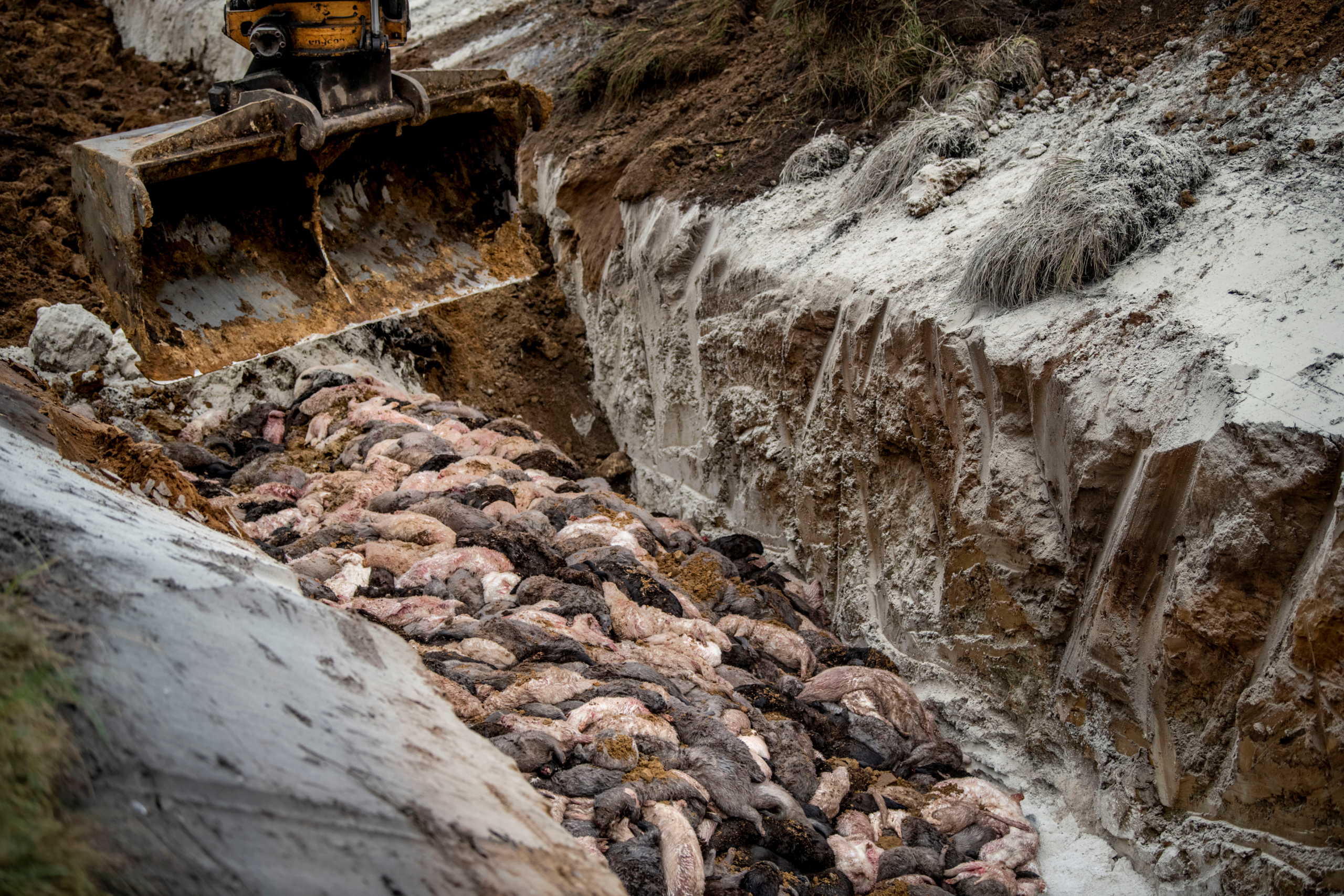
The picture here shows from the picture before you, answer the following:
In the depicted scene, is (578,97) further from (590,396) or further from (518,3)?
(518,3)

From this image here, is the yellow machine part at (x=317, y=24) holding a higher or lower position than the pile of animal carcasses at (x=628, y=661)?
higher

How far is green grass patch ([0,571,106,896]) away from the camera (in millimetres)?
1485

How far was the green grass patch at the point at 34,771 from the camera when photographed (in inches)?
58.5

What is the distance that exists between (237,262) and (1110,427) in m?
5.17

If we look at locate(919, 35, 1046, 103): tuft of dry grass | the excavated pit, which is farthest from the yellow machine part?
locate(919, 35, 1046, 103): tuft of dry grass

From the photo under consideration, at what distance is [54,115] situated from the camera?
8.94 m

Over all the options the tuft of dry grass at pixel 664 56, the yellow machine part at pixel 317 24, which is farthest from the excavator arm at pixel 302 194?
the tuft of dry grass at pixel 664 56

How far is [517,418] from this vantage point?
7113mm

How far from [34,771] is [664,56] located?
23.7ft

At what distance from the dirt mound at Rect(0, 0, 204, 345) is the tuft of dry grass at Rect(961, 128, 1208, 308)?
507 cm

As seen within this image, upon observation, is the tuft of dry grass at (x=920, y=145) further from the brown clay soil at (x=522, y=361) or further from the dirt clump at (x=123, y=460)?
the dirt clump at (x=123, y=460)

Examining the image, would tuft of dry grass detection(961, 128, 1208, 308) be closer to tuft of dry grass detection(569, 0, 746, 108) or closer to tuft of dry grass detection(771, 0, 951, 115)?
tuft of dry grass detection(771, 0, 951, 115)

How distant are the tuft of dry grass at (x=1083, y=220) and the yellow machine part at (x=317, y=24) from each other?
161 inches

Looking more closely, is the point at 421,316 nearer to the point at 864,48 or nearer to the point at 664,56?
the point at 664,56
